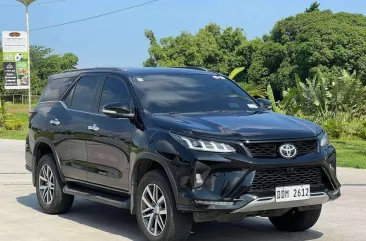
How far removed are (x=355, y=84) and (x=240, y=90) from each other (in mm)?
17175

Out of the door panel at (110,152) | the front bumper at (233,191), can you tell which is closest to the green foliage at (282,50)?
the door panel at (110,152)

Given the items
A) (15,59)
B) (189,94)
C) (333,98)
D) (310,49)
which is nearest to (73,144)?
(189,94)

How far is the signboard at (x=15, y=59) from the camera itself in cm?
3528

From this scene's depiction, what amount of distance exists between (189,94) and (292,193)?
190cm

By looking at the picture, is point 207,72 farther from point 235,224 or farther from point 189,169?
point 189,169

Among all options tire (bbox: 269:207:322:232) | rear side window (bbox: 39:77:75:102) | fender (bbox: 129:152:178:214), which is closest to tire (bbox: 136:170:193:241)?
fender (bbox: 129:152:178:214)

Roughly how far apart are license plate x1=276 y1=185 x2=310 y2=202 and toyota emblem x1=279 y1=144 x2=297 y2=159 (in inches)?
12.1

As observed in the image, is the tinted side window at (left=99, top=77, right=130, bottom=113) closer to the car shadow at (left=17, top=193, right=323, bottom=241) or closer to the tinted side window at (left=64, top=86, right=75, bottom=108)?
the tinted side window at (left=64, top=86, right=75, bottom=108)

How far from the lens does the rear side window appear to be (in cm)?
880

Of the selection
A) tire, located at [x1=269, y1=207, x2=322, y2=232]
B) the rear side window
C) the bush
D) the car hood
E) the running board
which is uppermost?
the rear side window

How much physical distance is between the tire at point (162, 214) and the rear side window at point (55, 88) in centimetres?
267

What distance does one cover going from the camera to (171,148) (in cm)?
621

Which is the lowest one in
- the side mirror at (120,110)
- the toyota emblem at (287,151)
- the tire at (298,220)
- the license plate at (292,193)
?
the tire at (298,220)

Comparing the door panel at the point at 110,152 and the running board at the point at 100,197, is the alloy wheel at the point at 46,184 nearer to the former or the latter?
the running board at the point at 100,197
